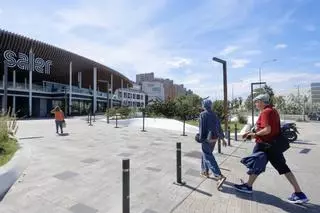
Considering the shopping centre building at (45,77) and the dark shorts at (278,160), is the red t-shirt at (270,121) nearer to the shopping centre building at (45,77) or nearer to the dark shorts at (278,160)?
the dark shorts at (278,160)

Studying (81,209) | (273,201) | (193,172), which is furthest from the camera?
(193,172)

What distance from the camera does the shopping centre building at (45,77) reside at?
37.4m

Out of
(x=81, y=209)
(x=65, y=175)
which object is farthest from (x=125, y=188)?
(x=65, y=175)

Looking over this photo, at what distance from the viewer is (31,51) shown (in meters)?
39.4

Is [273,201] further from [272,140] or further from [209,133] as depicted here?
[209,133]

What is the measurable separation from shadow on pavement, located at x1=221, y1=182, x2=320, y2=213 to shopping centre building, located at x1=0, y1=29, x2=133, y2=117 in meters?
30.2

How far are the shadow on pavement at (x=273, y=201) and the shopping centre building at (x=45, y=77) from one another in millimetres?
30209

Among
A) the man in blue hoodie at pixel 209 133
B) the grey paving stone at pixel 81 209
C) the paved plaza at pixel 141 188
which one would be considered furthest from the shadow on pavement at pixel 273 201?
the grey paving stone at pixel 81 209

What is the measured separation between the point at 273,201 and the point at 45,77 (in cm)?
5184

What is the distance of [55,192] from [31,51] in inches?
1592

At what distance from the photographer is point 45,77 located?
163 ft

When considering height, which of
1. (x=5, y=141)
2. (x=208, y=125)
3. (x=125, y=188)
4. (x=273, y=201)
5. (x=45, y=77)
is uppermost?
(x=45, y=77)

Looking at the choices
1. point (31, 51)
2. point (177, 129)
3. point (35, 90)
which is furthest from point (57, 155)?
point (35, 90)

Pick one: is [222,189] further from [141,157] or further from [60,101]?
[60,101]
